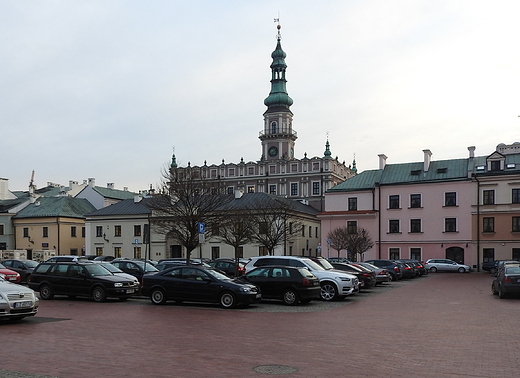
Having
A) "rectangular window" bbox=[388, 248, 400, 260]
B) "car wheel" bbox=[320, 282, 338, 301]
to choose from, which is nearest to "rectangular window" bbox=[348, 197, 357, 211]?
"rectangular window" bbox=[388, 248, 400, 260]

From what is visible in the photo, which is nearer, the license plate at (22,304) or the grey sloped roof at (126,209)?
the license plate at (22,304)

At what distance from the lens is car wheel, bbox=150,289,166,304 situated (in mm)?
19800

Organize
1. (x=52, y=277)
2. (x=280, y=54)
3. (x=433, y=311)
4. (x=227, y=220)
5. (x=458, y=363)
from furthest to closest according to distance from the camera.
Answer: (x=280, y=54), (x=227, y=220), (x=52, y=277), (x=433, y=311), (x=458, y=363)

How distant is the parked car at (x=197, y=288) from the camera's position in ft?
61.2

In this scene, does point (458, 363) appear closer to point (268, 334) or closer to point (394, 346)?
point (394, 346)

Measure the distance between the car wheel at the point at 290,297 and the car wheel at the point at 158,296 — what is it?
4.40 metres

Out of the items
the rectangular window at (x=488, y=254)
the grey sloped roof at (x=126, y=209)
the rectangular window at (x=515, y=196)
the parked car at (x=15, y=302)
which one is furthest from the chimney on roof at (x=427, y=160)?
the parked car at (x=15, y=302)

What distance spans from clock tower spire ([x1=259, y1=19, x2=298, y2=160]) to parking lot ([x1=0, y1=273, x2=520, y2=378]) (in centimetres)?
7667

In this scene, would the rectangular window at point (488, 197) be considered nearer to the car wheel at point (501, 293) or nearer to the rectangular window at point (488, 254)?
the rectangular window at point (488, 254)

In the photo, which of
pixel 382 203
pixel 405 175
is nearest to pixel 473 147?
pixel 405 175

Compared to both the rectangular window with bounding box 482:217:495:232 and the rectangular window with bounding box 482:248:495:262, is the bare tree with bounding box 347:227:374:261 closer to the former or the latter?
the rectangular window with bounding box 482:248:495:262

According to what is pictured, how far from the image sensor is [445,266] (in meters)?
49.8

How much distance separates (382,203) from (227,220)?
776 inches

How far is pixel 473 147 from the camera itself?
5909cm
